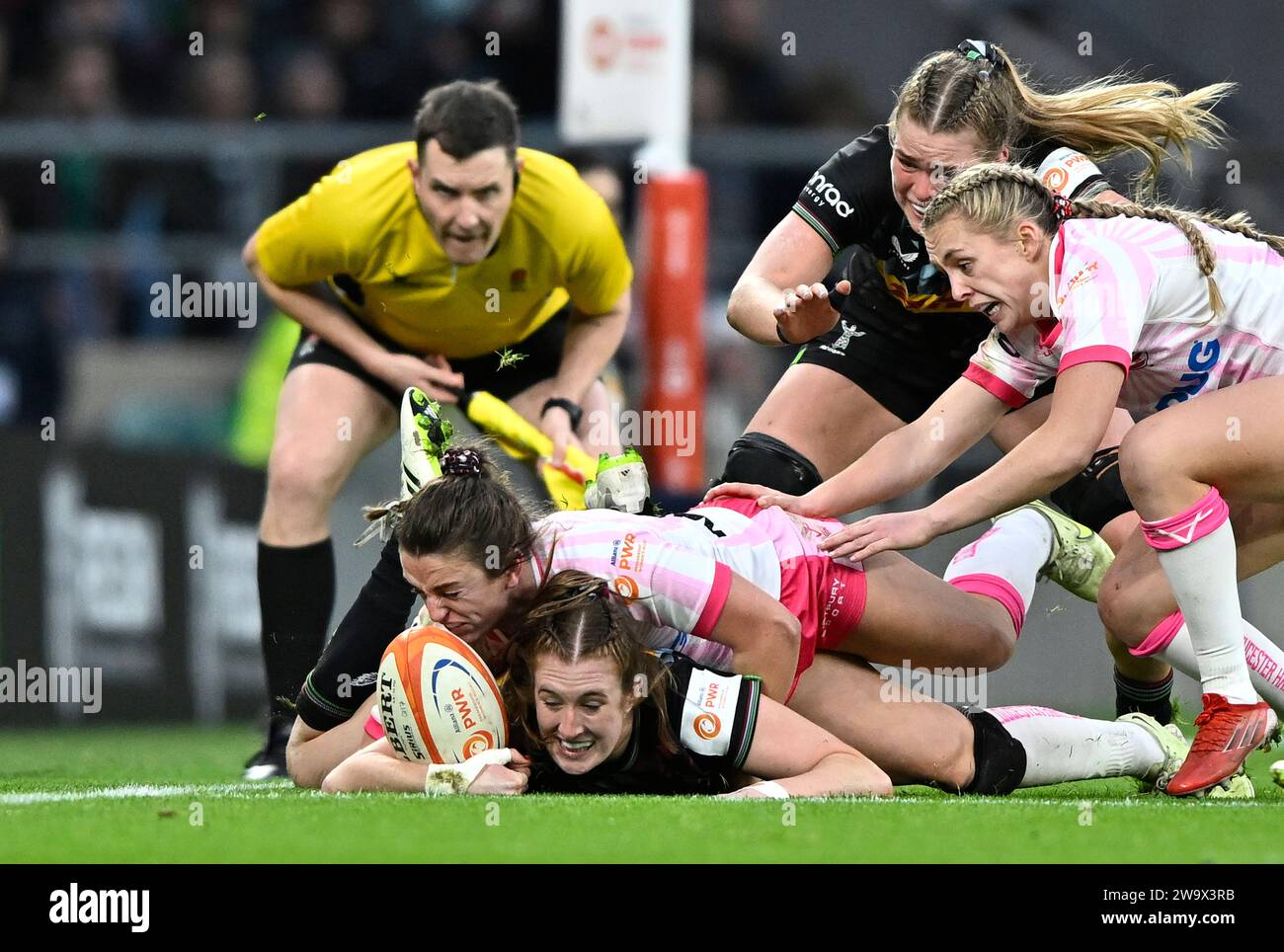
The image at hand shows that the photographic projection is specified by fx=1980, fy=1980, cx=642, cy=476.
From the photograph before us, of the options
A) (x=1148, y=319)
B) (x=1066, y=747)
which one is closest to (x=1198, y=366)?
(x=1148, y=319)

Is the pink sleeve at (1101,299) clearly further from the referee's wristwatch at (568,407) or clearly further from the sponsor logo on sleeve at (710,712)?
the referee's wristwatch at (568,407)


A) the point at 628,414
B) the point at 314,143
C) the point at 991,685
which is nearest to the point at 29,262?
the point at 314,143

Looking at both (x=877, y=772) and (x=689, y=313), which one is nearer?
(x=877, y=772)

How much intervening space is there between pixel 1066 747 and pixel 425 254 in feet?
8.58

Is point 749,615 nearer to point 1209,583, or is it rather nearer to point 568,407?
point 1209,583

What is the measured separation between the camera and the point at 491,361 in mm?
6652

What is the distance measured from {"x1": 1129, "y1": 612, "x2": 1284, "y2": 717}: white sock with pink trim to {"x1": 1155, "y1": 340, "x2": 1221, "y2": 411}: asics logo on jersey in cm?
55

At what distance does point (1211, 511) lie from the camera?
447 centimetres

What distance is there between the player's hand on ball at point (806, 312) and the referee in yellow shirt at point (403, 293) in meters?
1.57

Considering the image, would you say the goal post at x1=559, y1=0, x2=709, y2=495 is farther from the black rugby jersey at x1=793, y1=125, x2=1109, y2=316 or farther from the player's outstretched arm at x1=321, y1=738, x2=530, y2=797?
the player's outstretched arm at x1=321, y1=738, x2=530, y2=797

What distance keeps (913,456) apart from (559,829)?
1.65m

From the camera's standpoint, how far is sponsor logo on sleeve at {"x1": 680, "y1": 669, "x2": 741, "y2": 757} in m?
4.34

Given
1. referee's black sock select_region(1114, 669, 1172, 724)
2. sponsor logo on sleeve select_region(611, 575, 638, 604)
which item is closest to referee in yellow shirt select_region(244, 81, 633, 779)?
sponsor logo on sleeve select_region(611, 575, 638, 604)

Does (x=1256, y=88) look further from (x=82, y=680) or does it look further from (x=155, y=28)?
(x=82, y=680)
